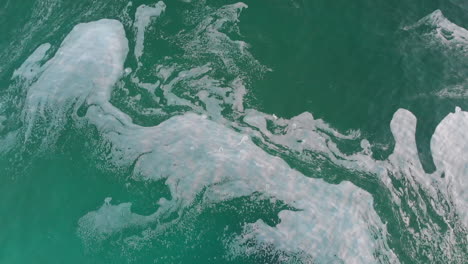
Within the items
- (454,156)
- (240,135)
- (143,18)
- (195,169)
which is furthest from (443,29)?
(143,18)

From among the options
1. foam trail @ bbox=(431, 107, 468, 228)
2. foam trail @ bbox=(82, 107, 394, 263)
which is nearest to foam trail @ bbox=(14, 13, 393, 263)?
foam trail @ bbox=(82, 107, 394, 263)

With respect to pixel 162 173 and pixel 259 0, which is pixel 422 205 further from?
pixel 259 0

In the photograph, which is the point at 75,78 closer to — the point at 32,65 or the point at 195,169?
the point at 32,65

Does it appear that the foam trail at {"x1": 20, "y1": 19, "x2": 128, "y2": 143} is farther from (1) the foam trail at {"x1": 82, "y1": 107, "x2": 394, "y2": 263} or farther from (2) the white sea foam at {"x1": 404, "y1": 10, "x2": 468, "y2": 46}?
(2) the white sea foam at {"x1": 404, "y1": 10, "x2": 468, "y2": 46}

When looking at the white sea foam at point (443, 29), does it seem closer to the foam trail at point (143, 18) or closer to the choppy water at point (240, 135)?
the choppy water at point (240, 135)

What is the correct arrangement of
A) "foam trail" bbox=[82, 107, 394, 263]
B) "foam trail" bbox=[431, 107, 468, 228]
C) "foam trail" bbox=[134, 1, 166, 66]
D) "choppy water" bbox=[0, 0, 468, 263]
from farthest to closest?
"foam trail" bbox=[134, 1, 166, 66] < "foam trail" bbox=[431, 107, 468, 228] < "choppy water" bbox=[0, 0, 468, 263] < "foam trail" bbox=[82, 107, 394, 263]

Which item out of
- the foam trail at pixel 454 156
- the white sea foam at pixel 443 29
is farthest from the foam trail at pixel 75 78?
the foam trail at pixel 454 156

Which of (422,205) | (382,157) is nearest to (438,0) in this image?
(382,157)
